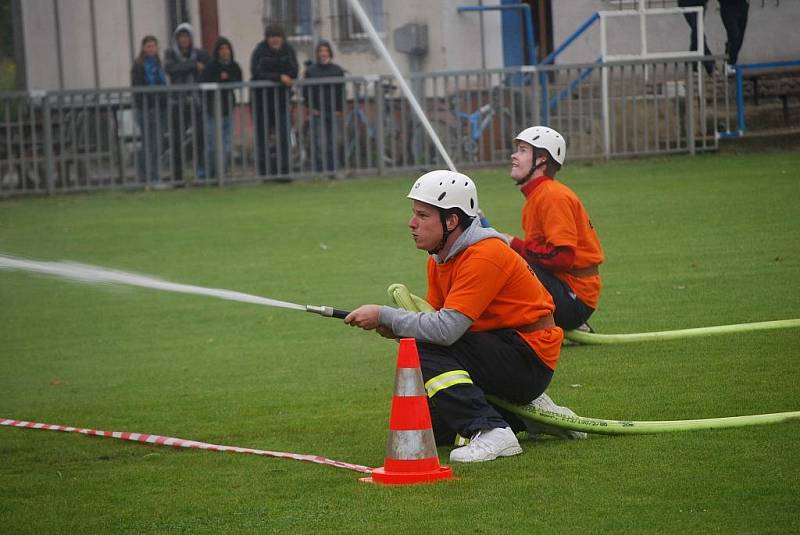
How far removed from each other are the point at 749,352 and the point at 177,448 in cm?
386

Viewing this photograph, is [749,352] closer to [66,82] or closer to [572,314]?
[572,314]

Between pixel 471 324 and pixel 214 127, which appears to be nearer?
pixel 471 324

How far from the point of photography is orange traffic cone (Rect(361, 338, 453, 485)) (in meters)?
6.33

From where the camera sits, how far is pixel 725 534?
5.23m

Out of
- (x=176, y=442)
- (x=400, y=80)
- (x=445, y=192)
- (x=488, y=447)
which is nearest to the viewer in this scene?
(x=488, y=447)

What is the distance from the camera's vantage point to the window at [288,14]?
105ft

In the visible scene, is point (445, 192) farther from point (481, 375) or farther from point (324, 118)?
point (324, 118)

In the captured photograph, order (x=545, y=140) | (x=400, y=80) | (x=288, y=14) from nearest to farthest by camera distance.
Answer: (x=545, y=140)
(x=400, y=80)
(x=288, y=14)

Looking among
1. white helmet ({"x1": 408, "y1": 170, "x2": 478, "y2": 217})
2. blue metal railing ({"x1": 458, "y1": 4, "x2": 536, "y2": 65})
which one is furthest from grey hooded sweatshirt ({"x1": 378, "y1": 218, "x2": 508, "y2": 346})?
blue metal railing ({"x1": 458, "y1": 4, "x2": 536, "y2": 65})

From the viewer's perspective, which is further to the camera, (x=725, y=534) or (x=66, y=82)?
(x=66, y=82)

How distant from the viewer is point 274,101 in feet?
73.6

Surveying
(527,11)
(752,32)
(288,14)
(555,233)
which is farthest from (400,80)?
(288,14)

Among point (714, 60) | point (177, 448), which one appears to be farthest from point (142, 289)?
point (714, 60)

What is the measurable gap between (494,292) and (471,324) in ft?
0.64
